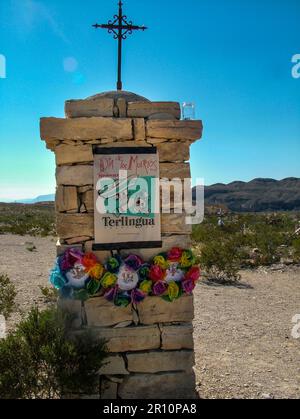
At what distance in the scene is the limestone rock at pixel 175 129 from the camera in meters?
4.82

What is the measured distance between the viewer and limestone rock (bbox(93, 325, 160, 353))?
15.6 ft

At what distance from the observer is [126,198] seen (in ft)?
16.0

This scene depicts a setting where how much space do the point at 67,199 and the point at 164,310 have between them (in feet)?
5.55

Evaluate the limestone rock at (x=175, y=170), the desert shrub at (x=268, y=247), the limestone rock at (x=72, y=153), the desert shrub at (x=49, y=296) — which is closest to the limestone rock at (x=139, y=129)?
the limestone rock at (x=175, y=170)

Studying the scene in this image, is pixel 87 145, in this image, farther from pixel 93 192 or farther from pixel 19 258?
pixel 19 258

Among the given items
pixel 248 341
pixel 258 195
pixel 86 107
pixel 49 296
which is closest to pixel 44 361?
pixel 86 107

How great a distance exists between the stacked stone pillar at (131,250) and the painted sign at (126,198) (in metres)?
0.09

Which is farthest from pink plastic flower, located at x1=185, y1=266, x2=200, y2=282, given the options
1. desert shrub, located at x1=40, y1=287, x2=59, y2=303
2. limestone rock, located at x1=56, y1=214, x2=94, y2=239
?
desert shrub, located at x1=40, y1=287, x2=59, y2=303

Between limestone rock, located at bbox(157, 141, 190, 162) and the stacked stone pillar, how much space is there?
12mm

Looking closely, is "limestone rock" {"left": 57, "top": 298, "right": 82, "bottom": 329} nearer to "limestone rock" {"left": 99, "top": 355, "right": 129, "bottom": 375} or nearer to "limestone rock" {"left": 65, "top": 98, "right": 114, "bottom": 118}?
"limestone rock" {"left": 99, "top": 355, "right": 129, "bottom": 375}

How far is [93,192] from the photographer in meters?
4.79

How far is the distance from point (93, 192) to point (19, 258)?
12673 millimetres

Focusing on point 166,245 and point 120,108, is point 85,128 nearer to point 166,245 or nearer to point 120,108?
point 120,108

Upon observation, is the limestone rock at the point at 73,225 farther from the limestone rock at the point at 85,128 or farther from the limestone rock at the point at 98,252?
the limestone rock at the point at 85,128
